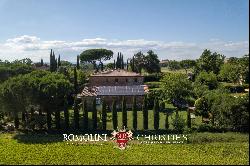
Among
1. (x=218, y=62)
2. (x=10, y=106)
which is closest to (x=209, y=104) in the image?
(x=10, y=106)

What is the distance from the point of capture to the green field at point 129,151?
27.9 m

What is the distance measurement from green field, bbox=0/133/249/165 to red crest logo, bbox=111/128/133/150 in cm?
70

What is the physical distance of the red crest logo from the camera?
112ft

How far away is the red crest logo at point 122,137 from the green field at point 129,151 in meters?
0.70

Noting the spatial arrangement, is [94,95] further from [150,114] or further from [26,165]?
[26,165]

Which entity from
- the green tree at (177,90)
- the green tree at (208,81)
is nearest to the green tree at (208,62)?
the green tree at (208,81)

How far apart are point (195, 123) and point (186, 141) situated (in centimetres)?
810

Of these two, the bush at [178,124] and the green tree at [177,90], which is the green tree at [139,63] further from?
the bush at [178,124]

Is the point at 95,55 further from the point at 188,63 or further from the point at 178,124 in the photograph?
the point at 178,124

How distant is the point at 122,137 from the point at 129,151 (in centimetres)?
575

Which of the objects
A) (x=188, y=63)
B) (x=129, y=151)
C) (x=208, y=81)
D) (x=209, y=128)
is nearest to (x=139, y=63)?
(x=188, y=63)

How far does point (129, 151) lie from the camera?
103 feet

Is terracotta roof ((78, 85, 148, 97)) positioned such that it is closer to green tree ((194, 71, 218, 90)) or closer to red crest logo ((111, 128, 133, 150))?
green tree ((194, 71, 218, 90))

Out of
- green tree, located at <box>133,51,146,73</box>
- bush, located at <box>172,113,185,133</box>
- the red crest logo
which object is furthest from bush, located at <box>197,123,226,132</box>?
green tree, located at <box>133,51,146,73</box>
